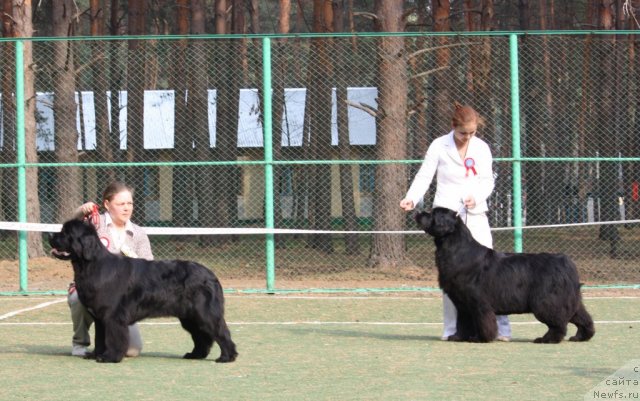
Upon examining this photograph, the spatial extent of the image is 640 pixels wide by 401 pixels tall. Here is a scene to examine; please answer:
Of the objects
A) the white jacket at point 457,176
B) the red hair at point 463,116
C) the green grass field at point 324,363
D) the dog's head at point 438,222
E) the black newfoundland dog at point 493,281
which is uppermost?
the red hair at point 463,116

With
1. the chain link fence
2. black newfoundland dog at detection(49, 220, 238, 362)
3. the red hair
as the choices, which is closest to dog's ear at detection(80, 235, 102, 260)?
black newfoundland dog at detection(49, 220, 238, 362)

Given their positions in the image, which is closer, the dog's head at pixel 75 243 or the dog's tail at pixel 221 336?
the dog's head at pixel 75 243

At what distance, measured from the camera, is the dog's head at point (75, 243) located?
25.0ft

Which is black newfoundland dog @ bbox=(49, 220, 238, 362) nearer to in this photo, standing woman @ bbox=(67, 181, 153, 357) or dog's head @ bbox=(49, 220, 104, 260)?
dog's head @ bbox=(49, 220, 104, 260)

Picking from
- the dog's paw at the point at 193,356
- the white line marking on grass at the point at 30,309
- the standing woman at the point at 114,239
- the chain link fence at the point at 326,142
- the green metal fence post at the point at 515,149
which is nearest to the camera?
Result: the dog's paw at the point at 193,356

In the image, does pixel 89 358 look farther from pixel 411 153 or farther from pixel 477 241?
pixel 411 153

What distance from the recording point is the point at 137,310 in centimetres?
777

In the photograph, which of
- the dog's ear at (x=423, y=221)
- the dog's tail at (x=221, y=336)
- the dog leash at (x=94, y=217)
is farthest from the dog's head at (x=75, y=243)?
the dog's ear at (x=423, y=221)

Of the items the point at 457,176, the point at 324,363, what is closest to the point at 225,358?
the point at 324,363

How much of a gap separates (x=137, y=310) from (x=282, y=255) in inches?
532

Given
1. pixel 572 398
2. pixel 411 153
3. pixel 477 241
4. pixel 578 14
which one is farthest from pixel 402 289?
pixel 578 14

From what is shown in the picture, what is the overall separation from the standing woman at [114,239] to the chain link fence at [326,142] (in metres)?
8.77

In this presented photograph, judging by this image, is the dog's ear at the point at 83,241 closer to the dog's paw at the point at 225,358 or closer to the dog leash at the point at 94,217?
the dog leash at the point at 94,217

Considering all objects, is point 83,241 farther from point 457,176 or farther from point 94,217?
point 457,176
